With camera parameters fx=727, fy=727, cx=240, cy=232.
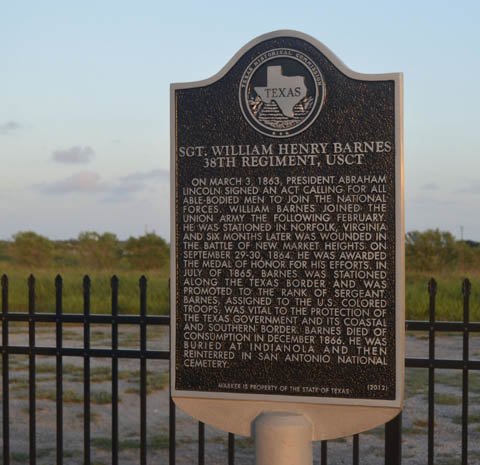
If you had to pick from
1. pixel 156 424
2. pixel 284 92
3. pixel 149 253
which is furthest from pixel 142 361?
pixel 149 253

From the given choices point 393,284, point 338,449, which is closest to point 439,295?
point 338,449

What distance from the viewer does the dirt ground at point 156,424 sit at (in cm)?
727

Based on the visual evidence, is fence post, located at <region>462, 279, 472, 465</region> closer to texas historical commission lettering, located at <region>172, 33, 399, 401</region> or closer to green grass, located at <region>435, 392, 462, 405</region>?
texas historical commission lettering, located at <region>172, 33, 399, 401</region>

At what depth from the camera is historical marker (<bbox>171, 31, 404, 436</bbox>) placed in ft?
14.2

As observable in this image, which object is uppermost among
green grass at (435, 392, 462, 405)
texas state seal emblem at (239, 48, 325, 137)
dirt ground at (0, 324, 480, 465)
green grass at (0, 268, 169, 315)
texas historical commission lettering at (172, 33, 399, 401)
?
texas state seal emblem at (239, 48, 325, 137)

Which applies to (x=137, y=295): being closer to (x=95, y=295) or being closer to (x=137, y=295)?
(x=137, y=295)

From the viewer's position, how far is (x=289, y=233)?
442 cm

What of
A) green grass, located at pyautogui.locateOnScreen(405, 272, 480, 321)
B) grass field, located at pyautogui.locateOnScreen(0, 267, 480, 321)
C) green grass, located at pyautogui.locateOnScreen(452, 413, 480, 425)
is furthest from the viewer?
grass field, located at pyautogui.locateOnScreen(0, 267, 480, 321)

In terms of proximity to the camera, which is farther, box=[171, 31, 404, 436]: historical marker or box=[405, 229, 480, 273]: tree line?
box=[405, 229, 480, 273]: tree line

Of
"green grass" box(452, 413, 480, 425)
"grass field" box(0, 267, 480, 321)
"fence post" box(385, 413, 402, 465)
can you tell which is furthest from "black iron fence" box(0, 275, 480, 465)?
"grass field" box(0, 267, 480, 321)

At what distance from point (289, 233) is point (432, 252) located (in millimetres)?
19667

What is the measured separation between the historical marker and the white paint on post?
144 millimetres

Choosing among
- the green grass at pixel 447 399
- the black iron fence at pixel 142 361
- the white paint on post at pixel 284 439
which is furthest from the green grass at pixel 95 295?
the white paint on post at pixel 284 439

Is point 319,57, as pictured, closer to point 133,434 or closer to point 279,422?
point 279,422
